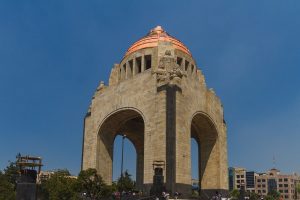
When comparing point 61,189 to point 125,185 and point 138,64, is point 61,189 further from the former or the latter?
point 138,64

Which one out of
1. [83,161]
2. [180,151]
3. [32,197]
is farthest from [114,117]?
[32,197]

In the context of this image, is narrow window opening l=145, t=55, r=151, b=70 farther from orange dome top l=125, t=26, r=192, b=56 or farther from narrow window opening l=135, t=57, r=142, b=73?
orange dome top l=125, t=26, r=192, b=56

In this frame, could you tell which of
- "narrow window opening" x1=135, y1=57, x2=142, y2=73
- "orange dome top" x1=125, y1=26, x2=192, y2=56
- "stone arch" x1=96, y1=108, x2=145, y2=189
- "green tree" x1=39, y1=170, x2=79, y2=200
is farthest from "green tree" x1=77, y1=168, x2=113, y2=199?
"orange dome top" x1=125, y1=26, x2=192, y2=56

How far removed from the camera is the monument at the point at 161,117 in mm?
27484

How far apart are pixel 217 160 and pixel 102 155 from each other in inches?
388

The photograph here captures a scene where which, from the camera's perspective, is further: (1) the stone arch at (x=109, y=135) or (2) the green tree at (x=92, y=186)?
(1) the stone arch at (x=109, y=135)

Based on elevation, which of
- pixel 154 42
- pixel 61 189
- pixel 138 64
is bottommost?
pixel 61 189

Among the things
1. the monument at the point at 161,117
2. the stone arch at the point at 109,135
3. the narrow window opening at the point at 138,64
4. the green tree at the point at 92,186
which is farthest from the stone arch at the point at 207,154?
the green tree at the point at 92,186

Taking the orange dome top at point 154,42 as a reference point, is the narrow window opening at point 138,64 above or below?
below

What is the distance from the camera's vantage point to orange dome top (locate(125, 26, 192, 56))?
34.0 meters

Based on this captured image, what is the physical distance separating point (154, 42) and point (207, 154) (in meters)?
10.9

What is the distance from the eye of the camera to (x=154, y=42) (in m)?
34.0

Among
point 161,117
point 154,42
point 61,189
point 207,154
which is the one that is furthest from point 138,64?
point 61,189

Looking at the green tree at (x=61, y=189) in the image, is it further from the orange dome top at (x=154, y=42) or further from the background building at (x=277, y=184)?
the background building at (x=277, y=184)
